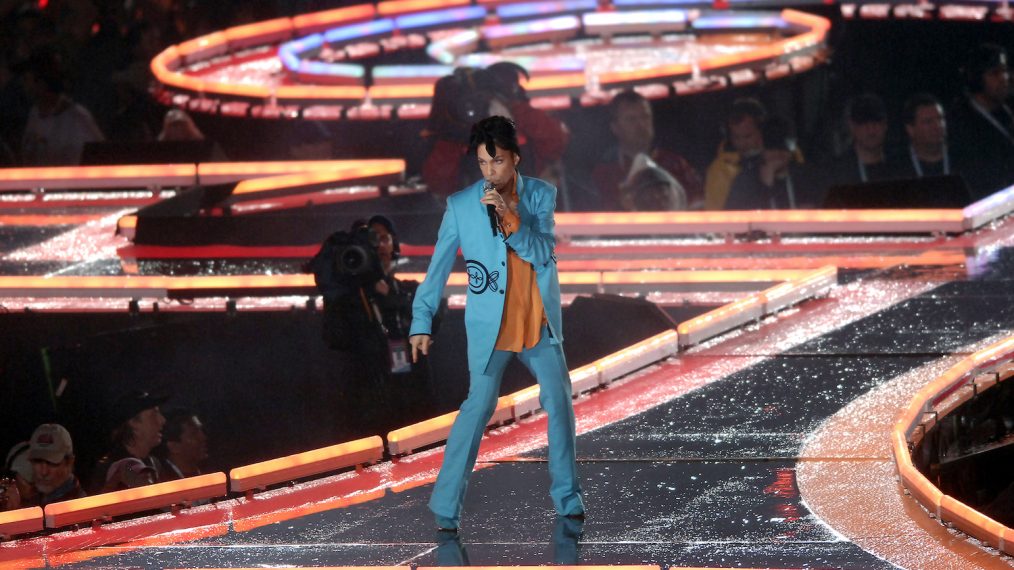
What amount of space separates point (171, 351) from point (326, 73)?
5567 mm

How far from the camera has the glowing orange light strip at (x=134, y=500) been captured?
6.06 m

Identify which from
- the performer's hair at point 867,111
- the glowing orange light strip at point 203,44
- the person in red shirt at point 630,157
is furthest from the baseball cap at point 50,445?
the glowing orange light strip at point 203,44

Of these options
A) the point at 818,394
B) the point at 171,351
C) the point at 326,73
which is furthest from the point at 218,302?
the point at 326,73

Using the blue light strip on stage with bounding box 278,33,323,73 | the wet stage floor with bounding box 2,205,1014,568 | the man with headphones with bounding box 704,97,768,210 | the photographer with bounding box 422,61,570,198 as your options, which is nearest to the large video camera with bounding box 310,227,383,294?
the wet stage floor with bounding box 2,205,1014,568

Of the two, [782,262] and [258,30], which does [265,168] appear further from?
[258,30]

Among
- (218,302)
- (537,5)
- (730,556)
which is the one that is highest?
(537,5)

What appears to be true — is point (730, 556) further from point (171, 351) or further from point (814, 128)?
point (814, 128)

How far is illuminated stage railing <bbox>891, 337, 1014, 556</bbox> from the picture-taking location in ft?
18.2

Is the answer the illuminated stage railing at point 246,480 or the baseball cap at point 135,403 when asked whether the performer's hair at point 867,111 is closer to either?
the illuminated stage railing at point 246,480

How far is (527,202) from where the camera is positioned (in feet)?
18.0

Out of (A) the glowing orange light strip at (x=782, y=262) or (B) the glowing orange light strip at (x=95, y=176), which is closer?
(A) the glowing orange light strip at (x=782, y=262)

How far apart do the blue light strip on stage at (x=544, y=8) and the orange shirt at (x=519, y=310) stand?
11.0 m

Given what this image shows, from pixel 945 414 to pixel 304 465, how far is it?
2599 mm

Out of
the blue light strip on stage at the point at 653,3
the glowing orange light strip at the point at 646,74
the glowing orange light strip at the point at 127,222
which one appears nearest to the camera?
the glowing orange light strip at the point at 127,222
